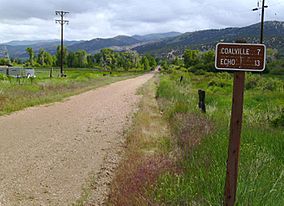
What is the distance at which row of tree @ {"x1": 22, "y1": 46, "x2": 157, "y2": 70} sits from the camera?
5187 inches

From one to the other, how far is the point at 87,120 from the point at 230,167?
10.8 metres

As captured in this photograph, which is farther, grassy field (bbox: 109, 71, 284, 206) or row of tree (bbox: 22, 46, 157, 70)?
row of tree (bbox: 22, 46, 157, 70)

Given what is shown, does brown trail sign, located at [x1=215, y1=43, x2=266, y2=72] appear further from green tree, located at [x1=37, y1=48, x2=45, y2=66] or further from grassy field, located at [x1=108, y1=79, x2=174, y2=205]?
green tree, located at [x1=37, y1=48, x2=45, y2=66]

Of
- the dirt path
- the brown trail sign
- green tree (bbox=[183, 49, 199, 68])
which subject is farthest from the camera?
green tree (bbox=[183, 49, 199, 68])

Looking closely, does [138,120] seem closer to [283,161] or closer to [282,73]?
[283,161]

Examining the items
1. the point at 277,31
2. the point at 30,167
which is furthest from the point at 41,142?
the point at 277,31

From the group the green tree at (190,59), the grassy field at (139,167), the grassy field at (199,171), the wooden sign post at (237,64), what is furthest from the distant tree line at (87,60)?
the wooden sign post at (237,64)

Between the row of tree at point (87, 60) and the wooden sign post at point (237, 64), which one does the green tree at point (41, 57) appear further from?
the wooden sign post at point (237, 64)

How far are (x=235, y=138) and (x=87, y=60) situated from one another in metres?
146

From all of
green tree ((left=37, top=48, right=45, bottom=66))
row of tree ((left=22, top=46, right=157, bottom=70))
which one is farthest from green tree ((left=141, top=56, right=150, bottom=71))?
green tree ((left=37, top=48, right=45, bottom=66))

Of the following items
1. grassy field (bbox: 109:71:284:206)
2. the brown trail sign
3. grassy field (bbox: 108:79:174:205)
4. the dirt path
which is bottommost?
the dirt path

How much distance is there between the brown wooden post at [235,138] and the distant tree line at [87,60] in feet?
395

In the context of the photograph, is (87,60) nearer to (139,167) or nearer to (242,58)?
(139,167)

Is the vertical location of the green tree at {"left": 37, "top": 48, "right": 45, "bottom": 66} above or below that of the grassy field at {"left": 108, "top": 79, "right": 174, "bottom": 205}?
above
